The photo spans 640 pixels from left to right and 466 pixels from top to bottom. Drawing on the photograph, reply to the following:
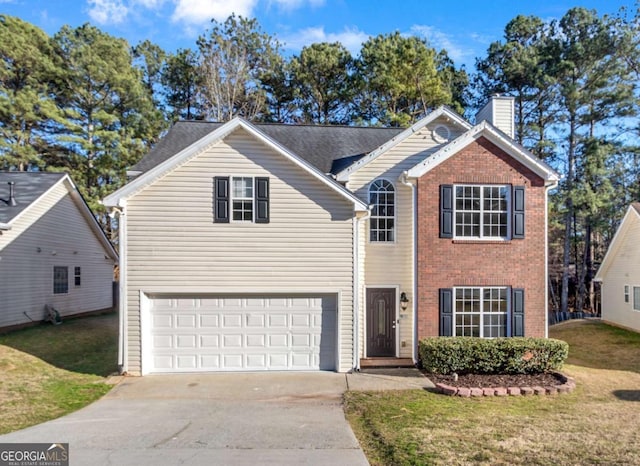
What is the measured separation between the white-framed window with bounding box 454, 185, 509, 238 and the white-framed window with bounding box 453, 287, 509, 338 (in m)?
1.60

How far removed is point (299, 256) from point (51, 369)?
23.8ft

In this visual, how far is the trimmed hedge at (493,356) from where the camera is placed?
975 cm

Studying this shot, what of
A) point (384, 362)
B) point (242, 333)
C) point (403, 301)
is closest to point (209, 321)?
point (242, 333)

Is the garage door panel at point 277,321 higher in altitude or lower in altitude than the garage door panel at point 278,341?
higher

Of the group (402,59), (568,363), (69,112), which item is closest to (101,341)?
(568,363)

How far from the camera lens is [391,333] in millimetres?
11383

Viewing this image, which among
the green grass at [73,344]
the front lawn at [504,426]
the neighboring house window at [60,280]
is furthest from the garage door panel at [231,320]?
the neighboring house window at [60,280]

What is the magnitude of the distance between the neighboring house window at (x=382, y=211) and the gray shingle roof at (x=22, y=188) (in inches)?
513

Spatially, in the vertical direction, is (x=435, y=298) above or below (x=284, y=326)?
above

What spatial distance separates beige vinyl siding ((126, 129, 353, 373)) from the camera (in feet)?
33.4

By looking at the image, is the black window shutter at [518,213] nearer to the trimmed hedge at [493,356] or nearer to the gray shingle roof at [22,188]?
the trimmed hedge at [493,356]

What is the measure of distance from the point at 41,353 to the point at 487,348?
1281cm

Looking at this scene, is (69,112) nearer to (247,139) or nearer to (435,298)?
(247,139)

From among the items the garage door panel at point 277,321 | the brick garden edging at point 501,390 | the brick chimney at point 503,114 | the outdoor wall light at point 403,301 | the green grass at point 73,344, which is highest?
the brick chimney at point 503,114
